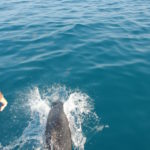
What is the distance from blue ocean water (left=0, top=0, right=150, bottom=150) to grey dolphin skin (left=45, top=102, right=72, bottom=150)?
2.72 feet

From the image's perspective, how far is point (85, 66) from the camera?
15.8 m

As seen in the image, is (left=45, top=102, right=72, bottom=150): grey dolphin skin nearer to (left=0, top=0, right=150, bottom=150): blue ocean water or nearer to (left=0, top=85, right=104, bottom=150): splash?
(left=0, top=85, right=104, bottom=150): splash

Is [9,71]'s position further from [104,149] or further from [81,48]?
[104,149]

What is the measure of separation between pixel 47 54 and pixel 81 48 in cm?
278

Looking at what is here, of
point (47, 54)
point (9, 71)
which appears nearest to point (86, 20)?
point (47, 54)

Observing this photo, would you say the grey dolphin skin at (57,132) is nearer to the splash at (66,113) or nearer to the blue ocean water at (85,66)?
the splash at (66,113)

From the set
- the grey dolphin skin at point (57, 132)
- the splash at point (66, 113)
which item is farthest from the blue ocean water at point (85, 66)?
the grey dolphin skin at point (57, 132)

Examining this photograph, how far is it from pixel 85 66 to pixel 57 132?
700cm

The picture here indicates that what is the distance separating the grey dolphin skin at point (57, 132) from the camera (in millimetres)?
9133

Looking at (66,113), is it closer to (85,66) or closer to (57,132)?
(57,132)

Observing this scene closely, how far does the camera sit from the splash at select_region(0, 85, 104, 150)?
395 inches

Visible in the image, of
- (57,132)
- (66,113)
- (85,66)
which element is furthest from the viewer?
(85,66)

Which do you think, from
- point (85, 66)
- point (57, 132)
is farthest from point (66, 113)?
point (85, 66)

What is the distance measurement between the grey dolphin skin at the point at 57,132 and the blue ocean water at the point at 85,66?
0.83 m
